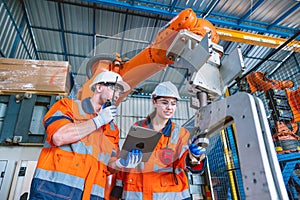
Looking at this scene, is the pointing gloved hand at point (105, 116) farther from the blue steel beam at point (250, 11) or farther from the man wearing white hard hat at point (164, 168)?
the blue steel beam at point (250, 11)

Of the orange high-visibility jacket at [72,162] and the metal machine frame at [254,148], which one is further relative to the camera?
the orange high-visibility jacket at [72,162]

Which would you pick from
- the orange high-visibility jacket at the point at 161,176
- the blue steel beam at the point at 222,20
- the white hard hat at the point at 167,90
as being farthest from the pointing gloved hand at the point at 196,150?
the blue steel beam at the point at 222,20

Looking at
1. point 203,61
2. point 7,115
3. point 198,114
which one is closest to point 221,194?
point 198,114

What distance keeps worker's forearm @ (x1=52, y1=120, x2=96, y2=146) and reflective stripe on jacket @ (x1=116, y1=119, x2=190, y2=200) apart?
1.92 ft

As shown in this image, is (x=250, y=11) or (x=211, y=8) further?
(x=250, y=11)

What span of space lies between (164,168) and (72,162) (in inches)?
30.6

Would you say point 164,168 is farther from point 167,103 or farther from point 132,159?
point 167,103

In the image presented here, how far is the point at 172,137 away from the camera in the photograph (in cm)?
188

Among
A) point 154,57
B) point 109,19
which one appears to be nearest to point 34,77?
point 154,57

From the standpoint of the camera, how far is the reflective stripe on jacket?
5.74 feet

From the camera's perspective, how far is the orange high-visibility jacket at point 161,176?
1751 millimetres

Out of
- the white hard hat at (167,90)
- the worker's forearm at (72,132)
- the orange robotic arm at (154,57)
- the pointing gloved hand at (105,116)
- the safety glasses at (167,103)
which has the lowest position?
the worker's forearm at (72,132)

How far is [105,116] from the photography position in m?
1.58

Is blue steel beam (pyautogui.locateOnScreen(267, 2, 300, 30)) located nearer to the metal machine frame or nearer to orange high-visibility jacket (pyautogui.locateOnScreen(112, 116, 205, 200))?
orange high-visibility jacket (pyautogui.locateOnScreen(112, 116, 205, 200))
